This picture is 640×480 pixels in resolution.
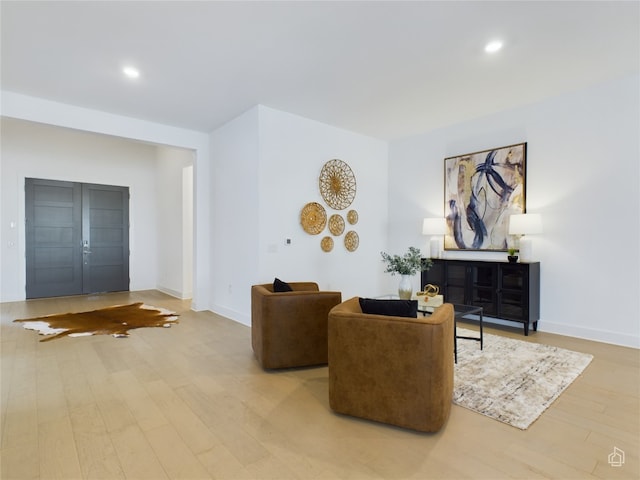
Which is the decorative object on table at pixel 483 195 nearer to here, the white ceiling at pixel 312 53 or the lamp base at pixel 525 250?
the lamp base at pixel 525 250

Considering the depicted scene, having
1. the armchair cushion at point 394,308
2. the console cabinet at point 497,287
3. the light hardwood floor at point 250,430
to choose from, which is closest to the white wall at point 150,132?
the light hardwood floor at point 250,430

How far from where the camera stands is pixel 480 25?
2.79m

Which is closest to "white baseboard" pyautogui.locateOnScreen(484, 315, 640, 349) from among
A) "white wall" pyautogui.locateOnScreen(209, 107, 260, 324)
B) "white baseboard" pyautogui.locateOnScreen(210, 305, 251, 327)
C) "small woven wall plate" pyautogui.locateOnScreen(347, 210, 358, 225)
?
"small woven wall plate" pyautogui.locateOnScreen(347, 210, 358, 225)

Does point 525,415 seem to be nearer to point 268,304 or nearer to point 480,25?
point 268,304

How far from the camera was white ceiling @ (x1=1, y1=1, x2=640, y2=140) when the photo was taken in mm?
2633

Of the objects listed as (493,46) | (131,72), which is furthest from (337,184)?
(131,72)

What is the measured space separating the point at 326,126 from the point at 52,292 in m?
6.18

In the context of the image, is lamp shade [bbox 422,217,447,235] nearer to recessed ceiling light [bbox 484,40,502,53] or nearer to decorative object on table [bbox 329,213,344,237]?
decorative object on table [bbox 329,213,344,237]

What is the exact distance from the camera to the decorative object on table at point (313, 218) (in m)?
4.91

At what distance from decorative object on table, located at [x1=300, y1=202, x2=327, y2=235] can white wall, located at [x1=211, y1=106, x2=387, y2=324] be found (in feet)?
0.24

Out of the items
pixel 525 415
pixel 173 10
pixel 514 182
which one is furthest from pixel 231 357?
pixel 514 182

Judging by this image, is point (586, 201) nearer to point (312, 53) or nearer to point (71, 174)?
point (312, 53)

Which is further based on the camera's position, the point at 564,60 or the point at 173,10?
the point at 564,60

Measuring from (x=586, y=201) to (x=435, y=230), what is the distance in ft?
5.98
